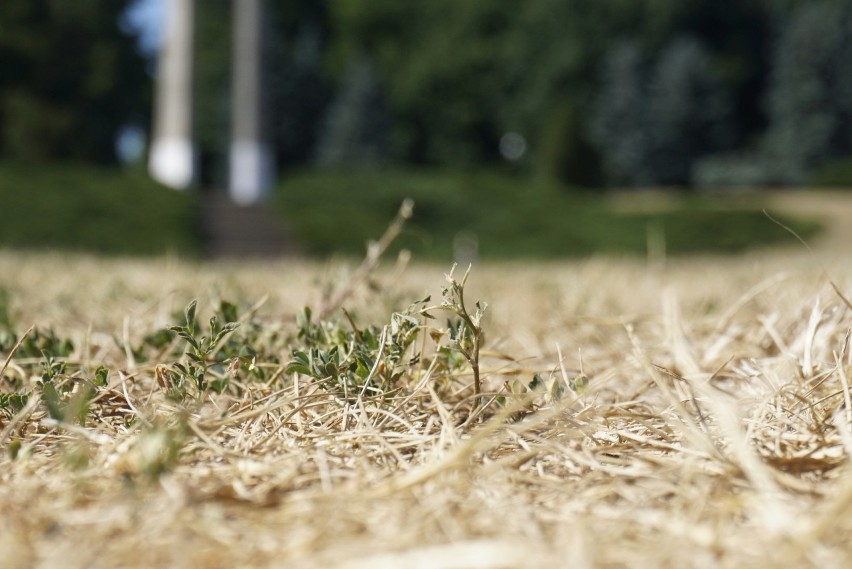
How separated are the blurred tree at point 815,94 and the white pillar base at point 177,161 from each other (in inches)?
776

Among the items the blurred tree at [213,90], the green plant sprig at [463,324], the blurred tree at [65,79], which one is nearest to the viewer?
the green plant sprig at [463,324]

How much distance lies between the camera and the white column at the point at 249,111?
2542 cm

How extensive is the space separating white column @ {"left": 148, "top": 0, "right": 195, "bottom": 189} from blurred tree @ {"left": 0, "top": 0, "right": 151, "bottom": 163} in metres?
5.88

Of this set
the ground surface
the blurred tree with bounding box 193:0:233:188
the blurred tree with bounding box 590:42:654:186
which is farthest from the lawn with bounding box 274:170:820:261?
the ground surface

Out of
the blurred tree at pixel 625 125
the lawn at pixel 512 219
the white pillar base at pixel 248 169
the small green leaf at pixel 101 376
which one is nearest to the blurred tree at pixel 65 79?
the white pillar base at pixel 248 169

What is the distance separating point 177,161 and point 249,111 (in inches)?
110

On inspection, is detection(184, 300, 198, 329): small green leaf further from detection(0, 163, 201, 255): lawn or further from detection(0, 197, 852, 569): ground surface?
detection(0, 163, 201, 255): lawn

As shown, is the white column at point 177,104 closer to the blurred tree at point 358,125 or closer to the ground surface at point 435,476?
the blurred tree at point 358,125

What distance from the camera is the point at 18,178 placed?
1836cm

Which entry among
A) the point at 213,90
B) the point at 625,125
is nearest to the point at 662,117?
the point at 625,125

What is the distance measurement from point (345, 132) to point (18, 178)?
563 inches

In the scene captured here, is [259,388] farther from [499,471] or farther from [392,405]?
[499,471]

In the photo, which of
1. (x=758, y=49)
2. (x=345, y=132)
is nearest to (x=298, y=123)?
(x=345, y=132)

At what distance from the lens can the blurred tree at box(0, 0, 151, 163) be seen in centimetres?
2895
